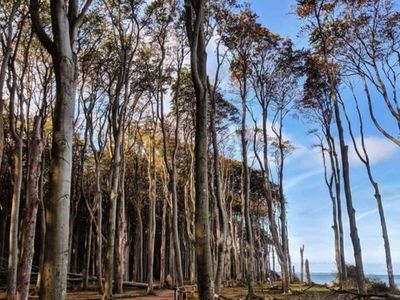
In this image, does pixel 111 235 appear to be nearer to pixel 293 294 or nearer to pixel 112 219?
pixel 112 219

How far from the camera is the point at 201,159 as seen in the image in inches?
255

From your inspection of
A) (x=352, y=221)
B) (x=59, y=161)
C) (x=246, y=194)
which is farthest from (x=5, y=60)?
(x=352, y=221)

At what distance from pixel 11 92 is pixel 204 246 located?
8200 mm

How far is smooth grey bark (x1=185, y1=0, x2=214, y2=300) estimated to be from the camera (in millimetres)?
5934

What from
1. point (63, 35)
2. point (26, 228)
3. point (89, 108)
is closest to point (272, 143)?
point (89, 108)

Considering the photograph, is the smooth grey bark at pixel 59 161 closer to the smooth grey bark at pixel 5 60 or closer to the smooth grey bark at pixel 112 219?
the smooth grey bark at pixel 5 60

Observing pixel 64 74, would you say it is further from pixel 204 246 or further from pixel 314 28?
Answer: pixel 314 28

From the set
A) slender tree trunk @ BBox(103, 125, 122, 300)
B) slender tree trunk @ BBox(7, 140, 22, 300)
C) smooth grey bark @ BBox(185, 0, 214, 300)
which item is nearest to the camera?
smooth grey bark @ BBox(185, 0, 214, 300)

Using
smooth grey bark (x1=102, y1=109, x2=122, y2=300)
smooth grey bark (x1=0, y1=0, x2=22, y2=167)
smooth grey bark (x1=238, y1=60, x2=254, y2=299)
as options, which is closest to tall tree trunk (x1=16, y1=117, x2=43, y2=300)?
smooth grey bark (x1=0, y1=0, x2=22, y2=167)

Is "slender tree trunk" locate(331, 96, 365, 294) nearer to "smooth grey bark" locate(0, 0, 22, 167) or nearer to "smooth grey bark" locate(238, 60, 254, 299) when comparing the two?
"smooth grey bark" locate(238, 60, 254, 299)

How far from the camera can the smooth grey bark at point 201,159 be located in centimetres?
593

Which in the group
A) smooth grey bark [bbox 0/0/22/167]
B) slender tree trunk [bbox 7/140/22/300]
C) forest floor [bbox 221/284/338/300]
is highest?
smooth grey bark [bbox 0/0/22/167]

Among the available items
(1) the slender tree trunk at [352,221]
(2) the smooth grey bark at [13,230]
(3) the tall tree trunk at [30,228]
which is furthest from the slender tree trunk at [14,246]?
(1) the slender tree trunk at [352,221]

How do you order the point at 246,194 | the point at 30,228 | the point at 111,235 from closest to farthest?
1. the point at 30,228
2. the point at 111,235
3. the point at 246,194
